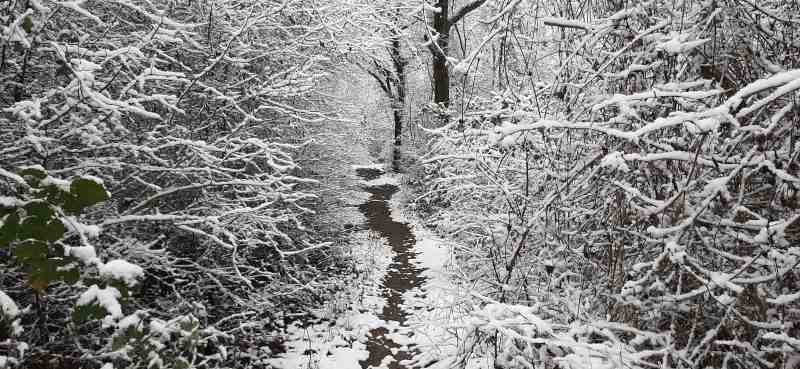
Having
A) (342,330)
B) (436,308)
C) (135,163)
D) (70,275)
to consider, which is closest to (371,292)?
(342,330)

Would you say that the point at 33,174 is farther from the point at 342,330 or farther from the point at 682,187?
the point at 342,330

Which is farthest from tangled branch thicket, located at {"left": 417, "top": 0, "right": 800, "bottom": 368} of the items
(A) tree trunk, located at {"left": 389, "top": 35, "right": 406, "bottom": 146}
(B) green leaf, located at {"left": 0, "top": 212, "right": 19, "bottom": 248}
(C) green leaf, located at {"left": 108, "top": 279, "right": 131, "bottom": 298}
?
(A) tree trunk, located at {"left": 389, "top": 35, "right": 406, "bottom": 146}

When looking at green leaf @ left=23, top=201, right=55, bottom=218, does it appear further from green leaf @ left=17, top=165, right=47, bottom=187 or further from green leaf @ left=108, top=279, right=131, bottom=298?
green leaf @ left=108, top=279, right=131, bottom=298

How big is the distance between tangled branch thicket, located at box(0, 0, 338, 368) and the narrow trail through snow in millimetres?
1535

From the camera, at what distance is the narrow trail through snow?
18.7 feet

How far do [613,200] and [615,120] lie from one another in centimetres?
76

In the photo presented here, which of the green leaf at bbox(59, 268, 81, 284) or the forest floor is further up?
the green leaf at bbox(59, 268, 81, 284)

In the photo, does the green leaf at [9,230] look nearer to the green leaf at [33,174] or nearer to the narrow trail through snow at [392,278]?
the green leaf at [33,174]

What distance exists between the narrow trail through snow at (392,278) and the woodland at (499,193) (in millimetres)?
94

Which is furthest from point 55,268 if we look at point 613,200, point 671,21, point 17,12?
point 671,21

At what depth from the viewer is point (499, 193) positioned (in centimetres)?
477

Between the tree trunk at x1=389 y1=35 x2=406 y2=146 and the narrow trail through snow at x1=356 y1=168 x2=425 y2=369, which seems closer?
the narrow trail through snow at x1=356 y1=168 x2=425 y2=369

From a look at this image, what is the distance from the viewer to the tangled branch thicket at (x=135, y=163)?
254 cm

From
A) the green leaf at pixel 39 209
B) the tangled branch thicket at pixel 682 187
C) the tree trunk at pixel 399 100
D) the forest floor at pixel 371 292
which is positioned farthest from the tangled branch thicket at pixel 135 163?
the tree trunk at pixel 399 100
